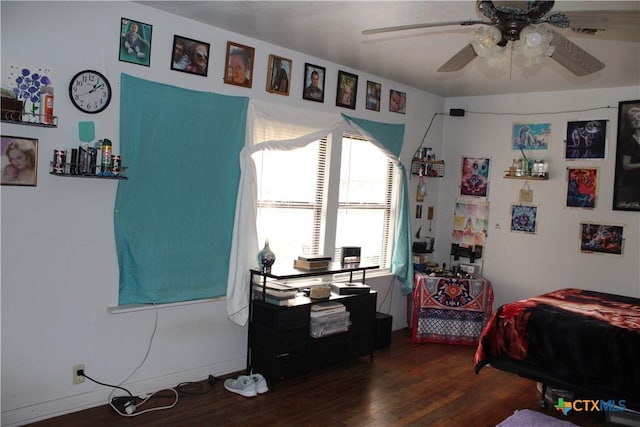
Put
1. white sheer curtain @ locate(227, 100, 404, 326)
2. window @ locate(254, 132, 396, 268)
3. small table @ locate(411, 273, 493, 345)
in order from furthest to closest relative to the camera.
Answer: small table @ locate(411, 273, 493, 345), window @ locate(254, 132, 396, 268), white sheer curtain @ locate(227, 100, 404, 326)

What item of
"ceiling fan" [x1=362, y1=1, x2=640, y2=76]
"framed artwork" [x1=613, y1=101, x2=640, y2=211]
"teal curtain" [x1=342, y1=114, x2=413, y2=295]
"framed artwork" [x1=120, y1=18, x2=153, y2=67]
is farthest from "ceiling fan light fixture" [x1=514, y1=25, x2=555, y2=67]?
"framed artwork" [x1=613, y1=101, x2=640, y2=211]

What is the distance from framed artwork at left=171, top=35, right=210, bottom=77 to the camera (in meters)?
3.63

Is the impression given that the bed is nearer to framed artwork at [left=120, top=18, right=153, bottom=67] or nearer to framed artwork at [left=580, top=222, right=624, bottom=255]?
framed artwork at [left=580, top=222, right=624, bottom=255]

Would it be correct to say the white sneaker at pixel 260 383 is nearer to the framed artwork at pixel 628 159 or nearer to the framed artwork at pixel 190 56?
the framed artwork at pixel 190 56

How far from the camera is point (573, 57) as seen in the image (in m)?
2.57

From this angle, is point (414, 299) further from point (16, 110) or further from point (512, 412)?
point (16, 110)

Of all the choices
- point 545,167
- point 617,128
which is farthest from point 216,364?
point 617,128

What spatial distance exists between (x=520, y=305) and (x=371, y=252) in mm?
1775

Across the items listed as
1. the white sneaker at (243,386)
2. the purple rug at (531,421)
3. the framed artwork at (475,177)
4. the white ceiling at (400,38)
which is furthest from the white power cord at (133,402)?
the framed artwork at (475,177)

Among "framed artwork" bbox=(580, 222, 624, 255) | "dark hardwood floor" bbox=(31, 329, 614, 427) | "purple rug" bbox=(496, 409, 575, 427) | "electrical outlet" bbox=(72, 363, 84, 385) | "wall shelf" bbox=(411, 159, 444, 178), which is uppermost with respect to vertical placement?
"wall shelf" bbox=(411, 159, 444, 178)

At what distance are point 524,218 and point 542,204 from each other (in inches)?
9.1

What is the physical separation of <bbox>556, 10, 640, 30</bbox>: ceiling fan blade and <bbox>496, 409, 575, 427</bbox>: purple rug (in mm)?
2515

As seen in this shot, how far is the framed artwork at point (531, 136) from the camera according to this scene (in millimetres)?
5383

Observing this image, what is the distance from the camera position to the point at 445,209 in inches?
241
